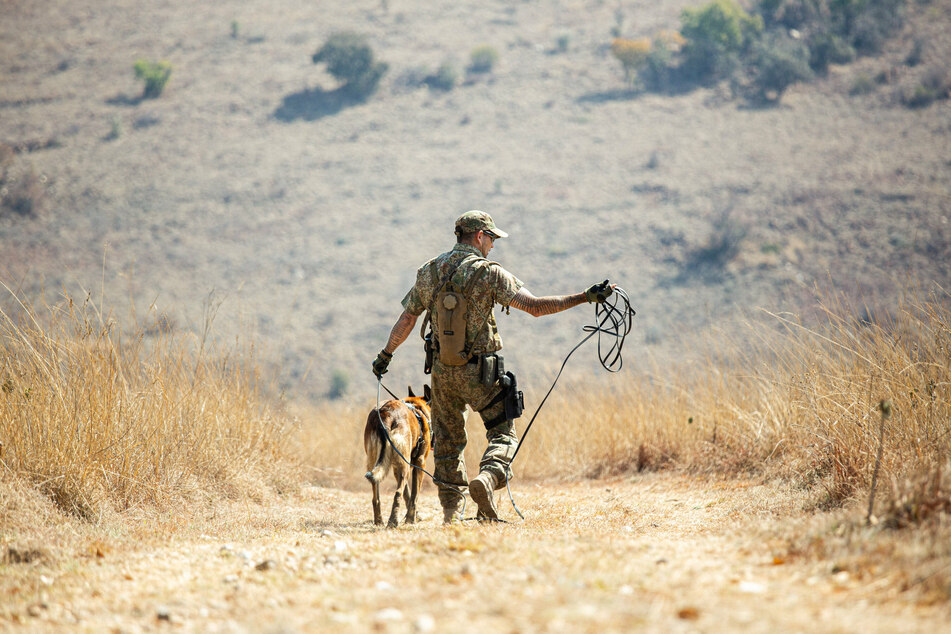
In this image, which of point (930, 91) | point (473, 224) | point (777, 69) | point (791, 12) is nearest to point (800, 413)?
point (473, 224)

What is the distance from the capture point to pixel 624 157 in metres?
49.2

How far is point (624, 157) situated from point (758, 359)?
43.7 m

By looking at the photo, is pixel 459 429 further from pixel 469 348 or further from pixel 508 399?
pixel 469 348

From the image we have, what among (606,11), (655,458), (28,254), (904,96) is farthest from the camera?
(606,11)

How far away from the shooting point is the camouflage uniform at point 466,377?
511 cm

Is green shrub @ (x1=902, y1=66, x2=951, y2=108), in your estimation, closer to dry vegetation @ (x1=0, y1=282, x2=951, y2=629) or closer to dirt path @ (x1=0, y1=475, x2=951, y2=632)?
dry vegetation @ (x1=0, y1=282, x2=951, y2=629)

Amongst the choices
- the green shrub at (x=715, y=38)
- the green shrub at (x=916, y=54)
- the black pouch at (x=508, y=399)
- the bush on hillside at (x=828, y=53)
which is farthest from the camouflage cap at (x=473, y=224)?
the green shrub at (x=916, y=54)

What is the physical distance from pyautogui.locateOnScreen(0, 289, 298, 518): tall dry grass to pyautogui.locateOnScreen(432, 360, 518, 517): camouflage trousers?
84.1 inches

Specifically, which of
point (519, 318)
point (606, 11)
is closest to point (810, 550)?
point (519, 318)

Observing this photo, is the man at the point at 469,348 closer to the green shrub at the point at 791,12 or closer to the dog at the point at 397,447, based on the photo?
the dog at the point at 397,447

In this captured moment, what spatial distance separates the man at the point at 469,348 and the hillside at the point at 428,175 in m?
25.5

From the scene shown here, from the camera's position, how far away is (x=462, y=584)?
316 centimetres

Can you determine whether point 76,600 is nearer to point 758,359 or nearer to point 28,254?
point 758,359

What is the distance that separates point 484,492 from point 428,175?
150ft
